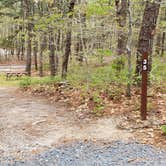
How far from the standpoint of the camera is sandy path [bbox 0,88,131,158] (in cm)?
581

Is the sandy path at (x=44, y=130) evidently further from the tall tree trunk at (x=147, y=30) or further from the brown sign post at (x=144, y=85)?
the tall tree trunk at (x=147, y=30)

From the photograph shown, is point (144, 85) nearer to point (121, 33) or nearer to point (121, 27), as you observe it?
point (121, 27)

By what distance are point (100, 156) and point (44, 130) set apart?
1933 millimetres

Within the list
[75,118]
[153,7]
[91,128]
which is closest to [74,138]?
[91,128]

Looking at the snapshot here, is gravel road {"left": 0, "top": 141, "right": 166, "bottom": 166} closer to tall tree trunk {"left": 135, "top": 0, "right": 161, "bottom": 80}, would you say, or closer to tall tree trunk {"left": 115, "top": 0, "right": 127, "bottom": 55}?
tall tree trunk {"left": 135, "top": 0, "right": 161, "bottom": 80}

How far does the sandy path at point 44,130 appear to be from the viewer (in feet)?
19.1

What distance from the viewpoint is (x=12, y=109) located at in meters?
9.09

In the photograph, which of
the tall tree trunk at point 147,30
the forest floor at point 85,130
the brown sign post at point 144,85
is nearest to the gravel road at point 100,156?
the forest floor at point 85,130

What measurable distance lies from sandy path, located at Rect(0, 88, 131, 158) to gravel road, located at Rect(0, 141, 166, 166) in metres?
0.33

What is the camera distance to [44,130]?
6707 mm

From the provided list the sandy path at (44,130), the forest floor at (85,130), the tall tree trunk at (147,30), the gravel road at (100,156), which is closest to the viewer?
the gravel road at (100,156)

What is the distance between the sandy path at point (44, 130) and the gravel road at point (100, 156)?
330 millimetres

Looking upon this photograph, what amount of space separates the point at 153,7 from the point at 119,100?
2.58 meters

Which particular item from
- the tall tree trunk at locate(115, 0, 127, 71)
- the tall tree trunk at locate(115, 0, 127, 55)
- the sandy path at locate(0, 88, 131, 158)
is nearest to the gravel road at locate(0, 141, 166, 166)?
the sandy path at locate(0, 88, 131, 158)
